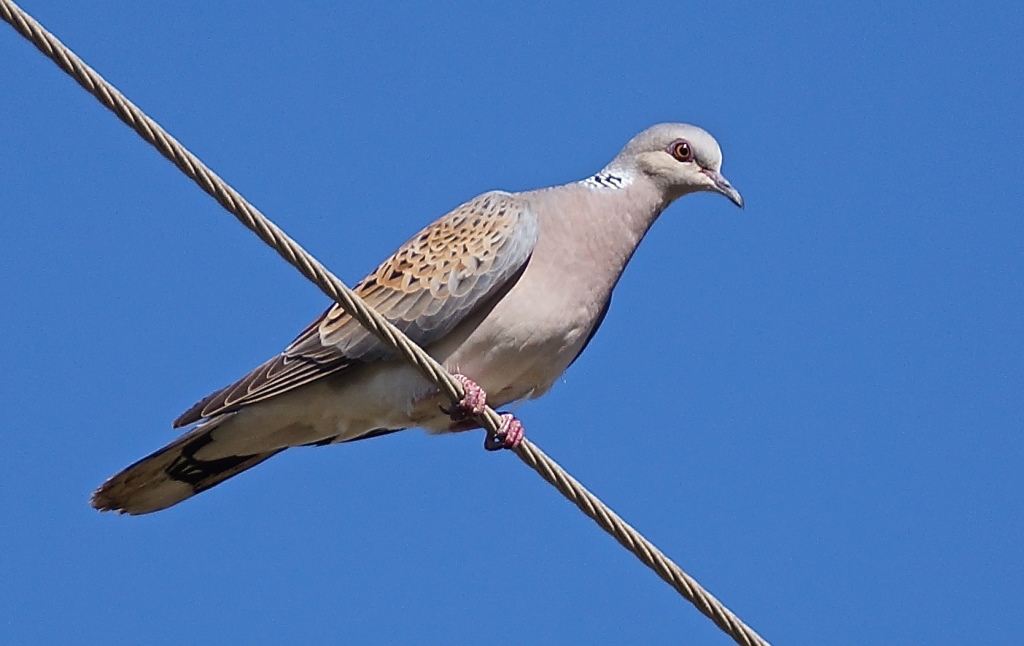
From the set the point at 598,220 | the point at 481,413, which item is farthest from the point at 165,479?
the point at 598,220

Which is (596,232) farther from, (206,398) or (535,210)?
(206,398)

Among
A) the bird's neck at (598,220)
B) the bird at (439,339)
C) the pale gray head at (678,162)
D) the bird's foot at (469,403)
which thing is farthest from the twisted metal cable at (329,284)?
the pale gray head at (678,162)

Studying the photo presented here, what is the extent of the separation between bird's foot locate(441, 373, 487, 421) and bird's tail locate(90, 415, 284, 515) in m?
0.89

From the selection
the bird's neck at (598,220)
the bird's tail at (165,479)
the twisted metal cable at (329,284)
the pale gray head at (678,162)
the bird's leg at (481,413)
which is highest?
the pale gray head at (678,162)

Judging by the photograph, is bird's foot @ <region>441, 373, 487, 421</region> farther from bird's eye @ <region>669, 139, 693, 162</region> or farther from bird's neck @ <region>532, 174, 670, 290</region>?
bird's eye @ <region>669, 139, 693, 162</region>

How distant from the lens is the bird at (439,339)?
18.3ft

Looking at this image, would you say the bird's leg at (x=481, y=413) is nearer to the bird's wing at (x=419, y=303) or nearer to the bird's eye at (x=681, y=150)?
the bird's wing at (x=419, y=303)

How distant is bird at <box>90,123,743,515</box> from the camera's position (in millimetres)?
5566

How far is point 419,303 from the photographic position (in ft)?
18.5

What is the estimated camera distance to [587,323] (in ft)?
18.7

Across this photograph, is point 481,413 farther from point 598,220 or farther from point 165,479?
point 165,479

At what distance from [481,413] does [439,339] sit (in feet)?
1.73

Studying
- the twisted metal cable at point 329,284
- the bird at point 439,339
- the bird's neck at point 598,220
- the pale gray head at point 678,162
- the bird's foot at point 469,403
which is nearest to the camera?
the twisted metal cable at point 329,284

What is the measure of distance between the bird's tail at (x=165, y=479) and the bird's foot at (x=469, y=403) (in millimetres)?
890
